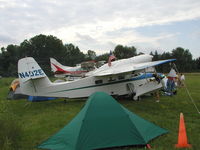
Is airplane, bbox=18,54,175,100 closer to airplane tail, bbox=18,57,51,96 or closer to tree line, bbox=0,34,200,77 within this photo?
airplane tail, bbox=18,57,51,96

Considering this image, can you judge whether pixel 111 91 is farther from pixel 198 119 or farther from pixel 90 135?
pixel 90 135

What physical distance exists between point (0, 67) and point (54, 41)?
2571 cm

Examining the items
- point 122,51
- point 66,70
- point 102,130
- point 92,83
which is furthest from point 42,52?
point 102,130

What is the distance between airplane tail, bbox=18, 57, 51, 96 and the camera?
10.3 meters

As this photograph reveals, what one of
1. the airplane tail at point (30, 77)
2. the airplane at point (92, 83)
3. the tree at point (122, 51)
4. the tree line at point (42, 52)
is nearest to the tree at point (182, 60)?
the tree line at point (42, 52)

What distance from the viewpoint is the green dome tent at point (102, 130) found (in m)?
4.61

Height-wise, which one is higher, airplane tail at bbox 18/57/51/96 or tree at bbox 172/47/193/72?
tree at bbox 172/47/193/72

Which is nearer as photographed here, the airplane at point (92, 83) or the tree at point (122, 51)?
the airplane at point (92, 83)

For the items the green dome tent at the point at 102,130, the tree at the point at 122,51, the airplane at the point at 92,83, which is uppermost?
the tree at the point at 122,51

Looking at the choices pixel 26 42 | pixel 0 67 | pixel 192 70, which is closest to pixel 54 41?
pixel 26 42

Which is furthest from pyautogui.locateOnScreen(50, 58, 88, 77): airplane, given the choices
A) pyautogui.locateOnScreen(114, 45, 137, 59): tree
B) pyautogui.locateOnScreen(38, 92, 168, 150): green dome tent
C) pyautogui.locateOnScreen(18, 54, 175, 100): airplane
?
pyautogui.locateOnScreen(114, 45, 137, 59): tree

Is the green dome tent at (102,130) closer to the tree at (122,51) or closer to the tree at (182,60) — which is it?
the tree at (182,60)

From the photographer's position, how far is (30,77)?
412 inches

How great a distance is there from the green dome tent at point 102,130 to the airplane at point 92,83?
18.6ft
